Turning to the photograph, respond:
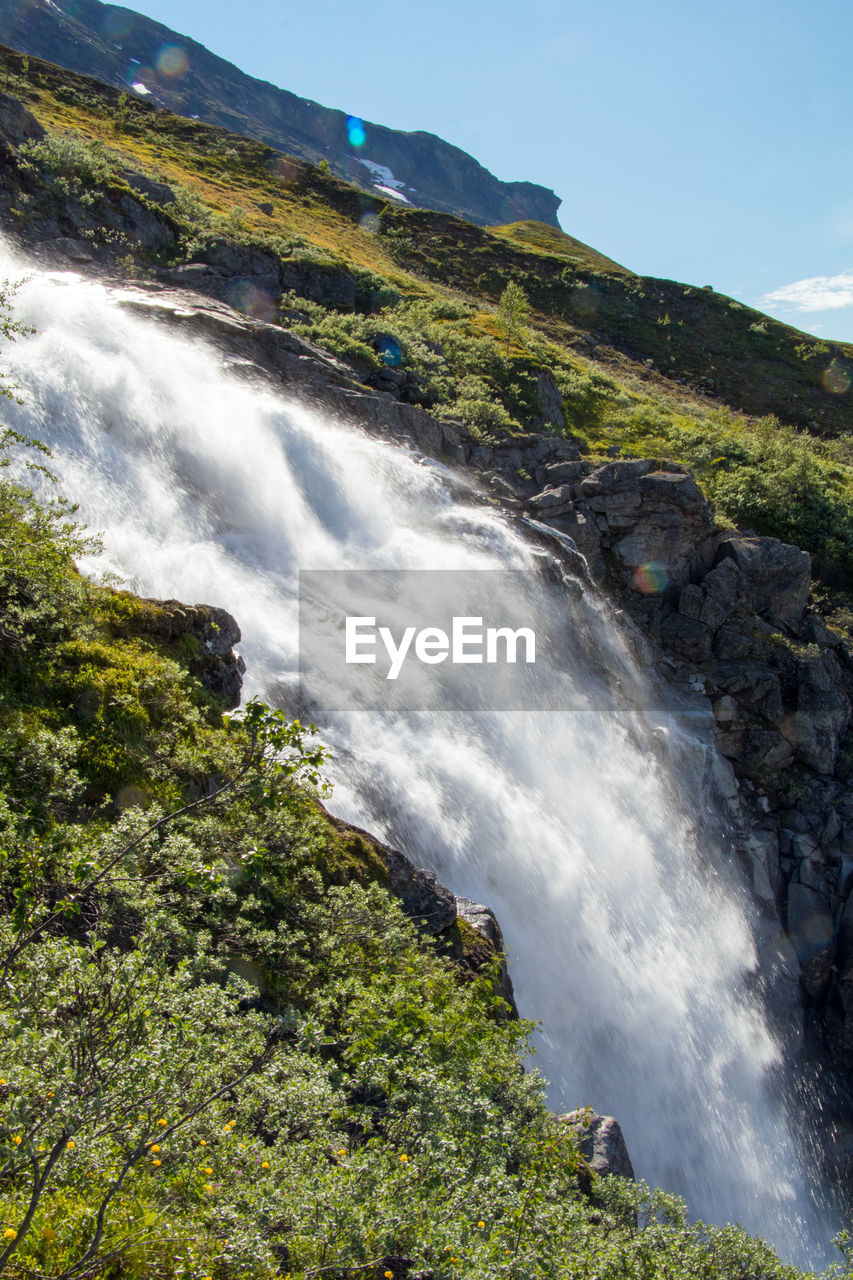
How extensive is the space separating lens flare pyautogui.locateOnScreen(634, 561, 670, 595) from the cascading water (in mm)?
6288

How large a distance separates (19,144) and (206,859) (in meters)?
39.3

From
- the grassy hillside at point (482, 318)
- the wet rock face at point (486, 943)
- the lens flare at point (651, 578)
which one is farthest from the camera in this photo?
the grassy hillside at point (482, 318)

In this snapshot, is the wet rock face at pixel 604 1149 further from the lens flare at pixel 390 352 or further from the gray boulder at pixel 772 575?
the lens flare at pixel 390 352

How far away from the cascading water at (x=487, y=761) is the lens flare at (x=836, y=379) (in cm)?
6390

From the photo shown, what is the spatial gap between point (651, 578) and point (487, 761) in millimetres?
17650

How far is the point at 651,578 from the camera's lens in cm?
3344

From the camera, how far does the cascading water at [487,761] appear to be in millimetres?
16312

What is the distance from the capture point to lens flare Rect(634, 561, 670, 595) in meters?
33.3

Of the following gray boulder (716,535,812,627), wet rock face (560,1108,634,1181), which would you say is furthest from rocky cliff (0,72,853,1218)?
wet rock face (560,1108,634,1181)

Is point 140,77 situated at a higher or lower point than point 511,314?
higher

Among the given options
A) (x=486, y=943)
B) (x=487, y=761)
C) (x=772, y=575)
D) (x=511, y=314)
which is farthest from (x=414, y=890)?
(x=511, y=314)

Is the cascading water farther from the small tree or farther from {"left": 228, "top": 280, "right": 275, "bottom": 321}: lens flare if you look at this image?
the small tree

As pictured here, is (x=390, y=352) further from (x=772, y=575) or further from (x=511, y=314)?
(x=772, y=575)

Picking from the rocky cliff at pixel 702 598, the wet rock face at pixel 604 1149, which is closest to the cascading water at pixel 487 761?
the wet rock face at pixel 604 1149
